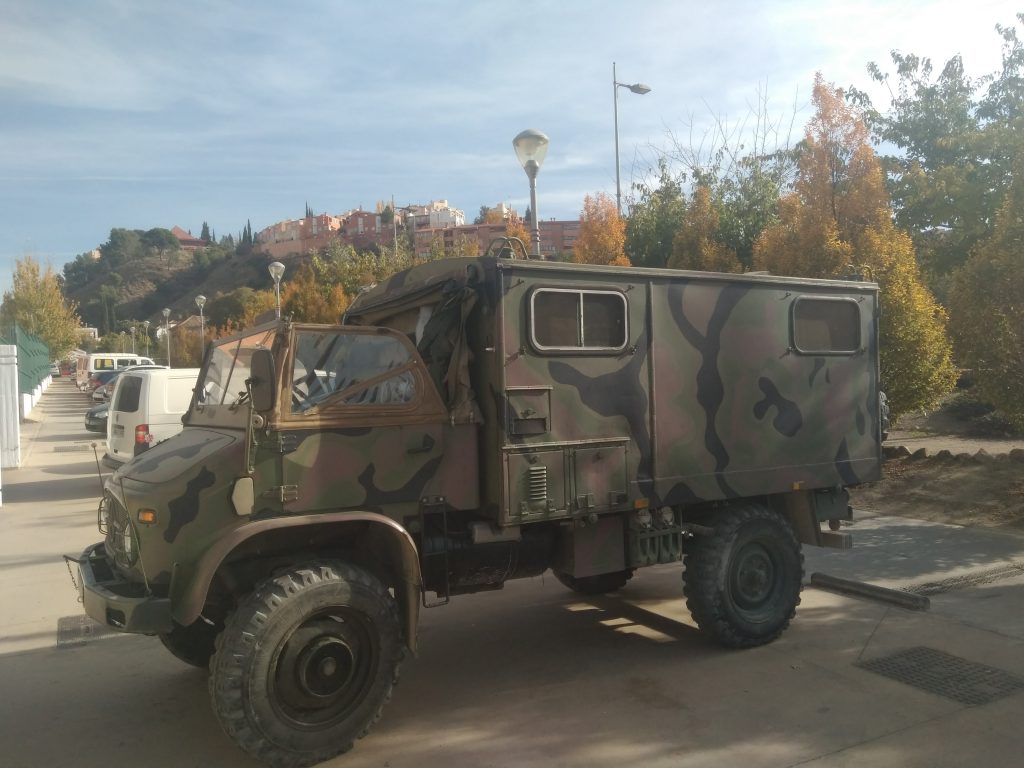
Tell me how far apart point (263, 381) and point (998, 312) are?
27.1 ft

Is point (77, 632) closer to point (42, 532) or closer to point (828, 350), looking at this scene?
point (42, 532)

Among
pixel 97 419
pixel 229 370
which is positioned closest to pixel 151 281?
pixel 97 419

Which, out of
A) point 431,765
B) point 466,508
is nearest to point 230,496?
point 466,508

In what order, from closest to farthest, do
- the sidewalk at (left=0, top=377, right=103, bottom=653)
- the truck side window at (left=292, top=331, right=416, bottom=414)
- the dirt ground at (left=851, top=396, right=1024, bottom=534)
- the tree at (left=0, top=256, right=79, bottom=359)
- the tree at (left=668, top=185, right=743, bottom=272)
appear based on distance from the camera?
the truck side window at (left=292, top=331, right=416, bottom=414) < the sidewalk at (left=0, top=377, right=103, bottom=653) < the dirt ground at (left=851, top=396, right=1024, bottom=534) < the tree at (left=668, top=185, right=743, bottom=272) < the tree at (left=0, top=256, right=79, bottom=359)

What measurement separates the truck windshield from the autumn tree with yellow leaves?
342 inches

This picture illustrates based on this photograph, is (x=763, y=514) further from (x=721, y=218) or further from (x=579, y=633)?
(x=721, y=218)

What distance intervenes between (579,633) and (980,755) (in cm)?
277

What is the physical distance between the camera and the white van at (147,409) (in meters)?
10.8

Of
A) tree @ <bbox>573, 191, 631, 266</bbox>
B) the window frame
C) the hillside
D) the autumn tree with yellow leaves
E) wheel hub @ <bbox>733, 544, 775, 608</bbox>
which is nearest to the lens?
wheel hub @ <bbox>733, 544, 775, 608</bbox>

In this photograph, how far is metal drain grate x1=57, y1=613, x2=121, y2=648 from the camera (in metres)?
5.90

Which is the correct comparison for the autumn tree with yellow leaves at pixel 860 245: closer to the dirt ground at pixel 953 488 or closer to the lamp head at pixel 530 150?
the dirt ground at pixel 953 488

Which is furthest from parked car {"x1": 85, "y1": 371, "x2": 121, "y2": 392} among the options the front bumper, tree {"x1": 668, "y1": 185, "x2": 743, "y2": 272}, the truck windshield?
the front bumper

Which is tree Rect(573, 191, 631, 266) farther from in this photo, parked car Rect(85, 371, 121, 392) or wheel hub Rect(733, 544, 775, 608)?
parked car Rect(85, 371, 121, 392)

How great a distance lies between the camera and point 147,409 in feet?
35.5
